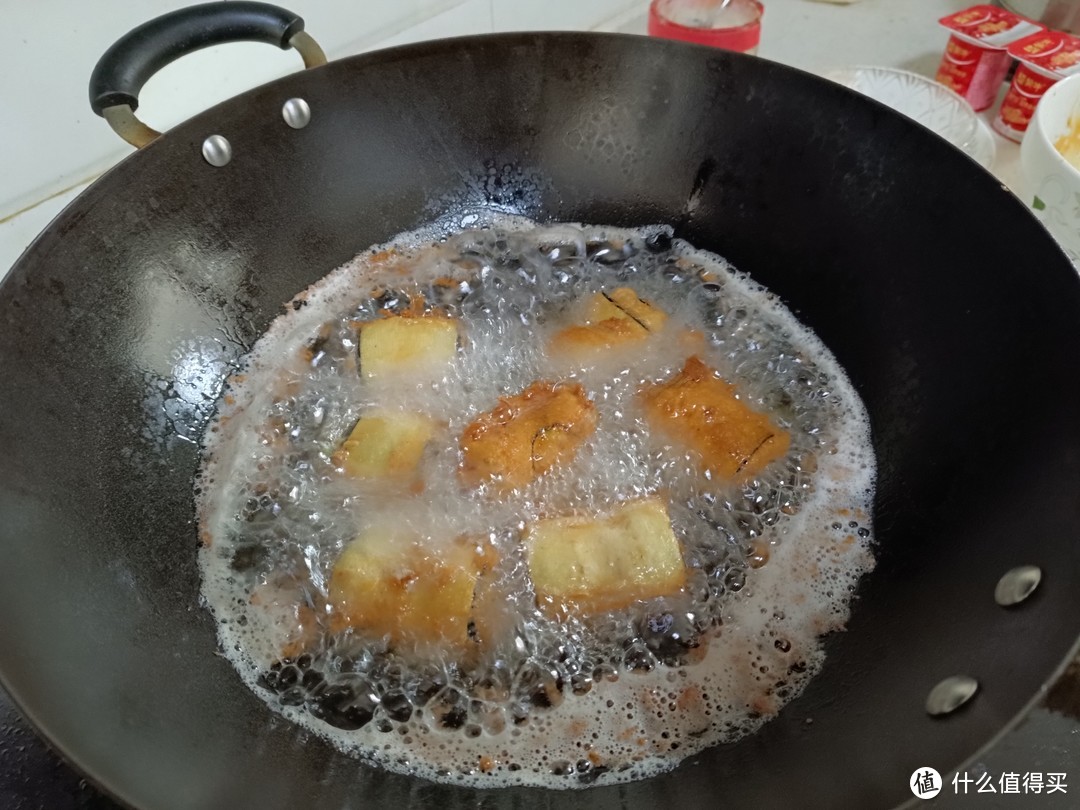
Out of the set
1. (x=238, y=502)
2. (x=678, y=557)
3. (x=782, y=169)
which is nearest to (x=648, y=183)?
(x=782, y=169)

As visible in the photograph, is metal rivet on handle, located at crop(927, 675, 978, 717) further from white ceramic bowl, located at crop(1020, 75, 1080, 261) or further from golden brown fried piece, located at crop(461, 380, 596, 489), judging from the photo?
white ceramic bowl, located at crop(1020, 75, 1080, 261)

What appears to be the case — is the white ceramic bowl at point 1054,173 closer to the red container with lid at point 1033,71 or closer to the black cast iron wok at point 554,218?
the red container with lid at point 1033,71

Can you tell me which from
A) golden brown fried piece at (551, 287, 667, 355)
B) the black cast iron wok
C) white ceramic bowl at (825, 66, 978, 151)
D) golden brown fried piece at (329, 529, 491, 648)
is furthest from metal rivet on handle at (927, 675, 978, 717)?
white ceramic bowl at (825, 66, 978, 151)

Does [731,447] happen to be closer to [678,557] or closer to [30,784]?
[678,557]

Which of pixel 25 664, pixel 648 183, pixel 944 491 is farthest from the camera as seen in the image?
pixel 648 183
